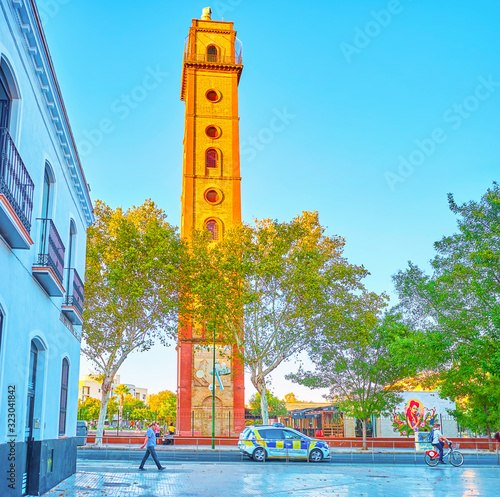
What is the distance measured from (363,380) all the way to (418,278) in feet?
38.7

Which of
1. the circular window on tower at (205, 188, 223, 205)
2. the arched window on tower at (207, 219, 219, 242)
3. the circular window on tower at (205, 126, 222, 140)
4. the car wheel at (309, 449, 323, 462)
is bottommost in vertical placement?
the car wheel at (309, 449, 323, 462)

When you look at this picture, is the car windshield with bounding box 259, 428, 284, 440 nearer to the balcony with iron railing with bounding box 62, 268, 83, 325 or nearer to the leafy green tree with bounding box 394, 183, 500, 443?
the leafy green tree with bounding box 394, 183, 500, 443

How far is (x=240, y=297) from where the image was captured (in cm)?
3553

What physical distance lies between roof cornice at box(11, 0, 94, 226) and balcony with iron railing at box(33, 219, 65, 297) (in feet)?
7.31

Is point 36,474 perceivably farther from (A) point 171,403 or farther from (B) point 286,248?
(A) point 171,403

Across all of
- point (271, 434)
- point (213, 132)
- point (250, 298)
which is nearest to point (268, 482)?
point (271, 434)

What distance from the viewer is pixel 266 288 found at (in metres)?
35.8

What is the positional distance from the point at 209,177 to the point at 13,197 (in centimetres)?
3937

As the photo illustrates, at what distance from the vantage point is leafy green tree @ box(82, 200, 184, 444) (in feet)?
112

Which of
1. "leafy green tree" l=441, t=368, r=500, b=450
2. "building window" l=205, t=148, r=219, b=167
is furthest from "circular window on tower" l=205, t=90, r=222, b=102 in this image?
"leafy green tree" l=441, t=368, r=500, b=450

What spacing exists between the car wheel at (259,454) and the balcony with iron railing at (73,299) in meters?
11.7

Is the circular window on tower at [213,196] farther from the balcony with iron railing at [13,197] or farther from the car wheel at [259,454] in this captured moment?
the balcony with iron railing at [13,197]

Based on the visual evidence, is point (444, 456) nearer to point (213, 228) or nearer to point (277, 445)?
point (277, 445)

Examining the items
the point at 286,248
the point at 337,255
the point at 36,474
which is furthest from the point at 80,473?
the point at 337,255
